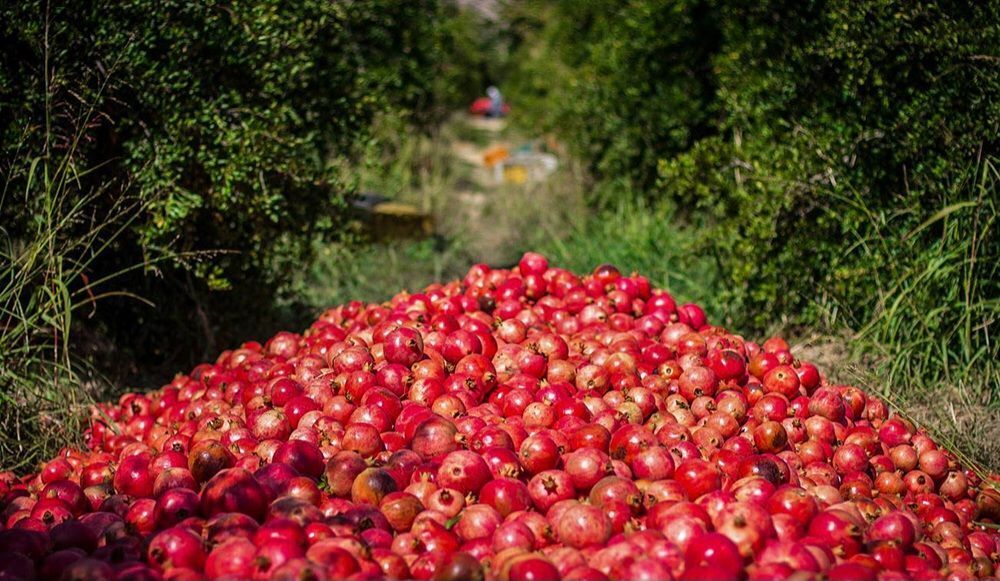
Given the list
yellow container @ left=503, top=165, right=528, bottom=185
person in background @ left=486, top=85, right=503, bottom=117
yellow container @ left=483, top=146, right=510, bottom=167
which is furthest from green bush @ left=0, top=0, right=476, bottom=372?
person in background @ left=486, top=85, right=503, bottom=117

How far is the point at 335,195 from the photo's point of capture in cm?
558

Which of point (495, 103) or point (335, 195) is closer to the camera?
point (335, 195)

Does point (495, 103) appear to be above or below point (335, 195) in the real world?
below

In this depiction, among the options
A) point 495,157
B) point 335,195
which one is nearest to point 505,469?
point 335,195

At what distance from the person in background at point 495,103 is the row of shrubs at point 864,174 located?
14428mm

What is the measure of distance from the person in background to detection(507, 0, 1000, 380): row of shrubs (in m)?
14.4

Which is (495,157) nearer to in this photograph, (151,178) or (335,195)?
(335,195)

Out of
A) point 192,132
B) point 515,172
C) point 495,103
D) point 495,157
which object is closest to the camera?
point 192,132

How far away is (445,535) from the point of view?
2.48 metres

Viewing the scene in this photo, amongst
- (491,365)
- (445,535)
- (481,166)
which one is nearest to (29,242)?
(491,365)

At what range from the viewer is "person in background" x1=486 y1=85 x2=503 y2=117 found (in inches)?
821

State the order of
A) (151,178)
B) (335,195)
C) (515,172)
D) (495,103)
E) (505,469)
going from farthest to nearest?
(495,103) < (515,172) < (335,195) < (151,178) < (505,469)

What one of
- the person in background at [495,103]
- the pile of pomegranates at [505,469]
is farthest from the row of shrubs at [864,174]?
the person in background at [495,103]

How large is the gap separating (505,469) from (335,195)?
3.24 meters
